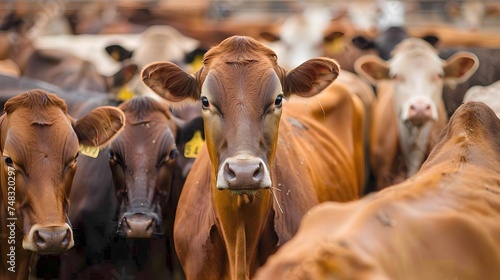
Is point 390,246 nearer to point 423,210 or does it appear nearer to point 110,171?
point 423,210

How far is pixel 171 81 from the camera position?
5.06 m

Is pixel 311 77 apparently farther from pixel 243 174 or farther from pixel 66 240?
pixel 66 240

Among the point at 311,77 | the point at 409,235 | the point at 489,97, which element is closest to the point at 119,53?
the point at 489,97

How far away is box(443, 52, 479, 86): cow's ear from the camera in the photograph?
8.22 m

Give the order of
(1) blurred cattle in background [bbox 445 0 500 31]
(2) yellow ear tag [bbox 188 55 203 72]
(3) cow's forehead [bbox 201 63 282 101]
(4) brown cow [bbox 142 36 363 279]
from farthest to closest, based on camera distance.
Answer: (1) blurred cattle in background [bbox 445 0 500 31], (2) yellow ear tag [bbox 188 55 203 72], (3) cow's forehead [bbox 201 63 282 101], (4) brown cow [bbox 142 36 363 279]

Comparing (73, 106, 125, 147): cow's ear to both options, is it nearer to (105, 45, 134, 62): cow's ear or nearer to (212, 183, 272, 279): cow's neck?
(212, 183, 272, 279): cow's neck

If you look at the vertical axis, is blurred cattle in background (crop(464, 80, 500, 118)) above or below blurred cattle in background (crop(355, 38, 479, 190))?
above

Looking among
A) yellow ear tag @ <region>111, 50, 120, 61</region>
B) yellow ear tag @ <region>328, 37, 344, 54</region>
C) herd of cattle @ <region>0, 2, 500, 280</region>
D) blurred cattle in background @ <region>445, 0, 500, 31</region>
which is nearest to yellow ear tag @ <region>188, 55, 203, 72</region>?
yellow ear tag @ <region>111, 50, 120, 61</region>

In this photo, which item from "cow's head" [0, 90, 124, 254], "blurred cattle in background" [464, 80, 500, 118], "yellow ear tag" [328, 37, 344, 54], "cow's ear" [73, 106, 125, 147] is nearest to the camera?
"cow's head" [0, 90, 124, 254]

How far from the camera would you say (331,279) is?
9.02ft

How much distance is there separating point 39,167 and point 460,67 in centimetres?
440

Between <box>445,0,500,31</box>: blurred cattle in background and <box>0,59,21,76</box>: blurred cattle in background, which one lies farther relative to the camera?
<box>445,0,500,31</box>: blurred cattle in background

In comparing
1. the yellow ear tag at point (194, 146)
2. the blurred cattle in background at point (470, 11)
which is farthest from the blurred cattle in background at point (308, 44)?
the yellow ear tag at point (194, 146)

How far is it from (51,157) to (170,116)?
1445 mm
